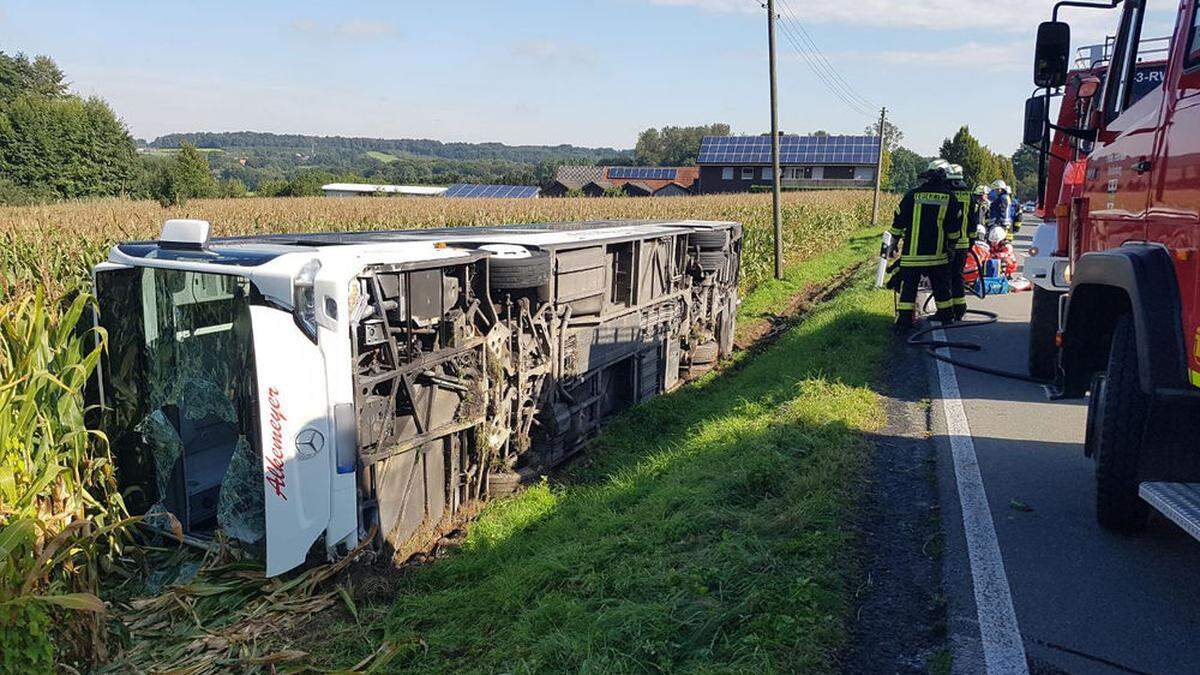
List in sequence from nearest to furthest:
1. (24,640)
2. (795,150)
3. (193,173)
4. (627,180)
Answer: (24,640) → (193,173) → (795,150) → (627,180)

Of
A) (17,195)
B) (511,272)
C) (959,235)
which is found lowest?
(511,272)

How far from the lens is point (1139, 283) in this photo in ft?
11.2

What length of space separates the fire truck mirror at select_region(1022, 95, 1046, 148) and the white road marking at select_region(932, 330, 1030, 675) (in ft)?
7.15

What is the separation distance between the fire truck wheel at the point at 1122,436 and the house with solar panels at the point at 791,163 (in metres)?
56.9

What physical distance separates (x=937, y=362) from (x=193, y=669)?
23.4 ft

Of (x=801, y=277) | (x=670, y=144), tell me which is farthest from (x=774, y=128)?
(x=670, y=144)

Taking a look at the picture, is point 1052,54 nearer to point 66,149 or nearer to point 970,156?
point 66,149

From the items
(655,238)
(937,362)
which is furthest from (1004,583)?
(655,238)

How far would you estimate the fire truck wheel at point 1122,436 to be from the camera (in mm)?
3779

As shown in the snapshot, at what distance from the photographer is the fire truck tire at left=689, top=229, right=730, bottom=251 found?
33.3 feet

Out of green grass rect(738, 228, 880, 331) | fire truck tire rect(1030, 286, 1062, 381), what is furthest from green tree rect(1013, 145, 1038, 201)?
fire truck tire rect(1030, 286, 1062, 381)

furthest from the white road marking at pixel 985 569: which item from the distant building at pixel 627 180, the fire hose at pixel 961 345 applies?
the distant building at pixel 627 180

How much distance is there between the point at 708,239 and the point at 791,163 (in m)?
53.9

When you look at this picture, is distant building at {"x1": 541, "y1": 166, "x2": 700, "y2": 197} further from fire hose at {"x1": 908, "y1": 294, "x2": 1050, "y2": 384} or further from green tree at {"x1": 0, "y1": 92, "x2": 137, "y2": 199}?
fire hose at {"x1": 908, "y1": 294, "x2": 1050, "y2": 384}
